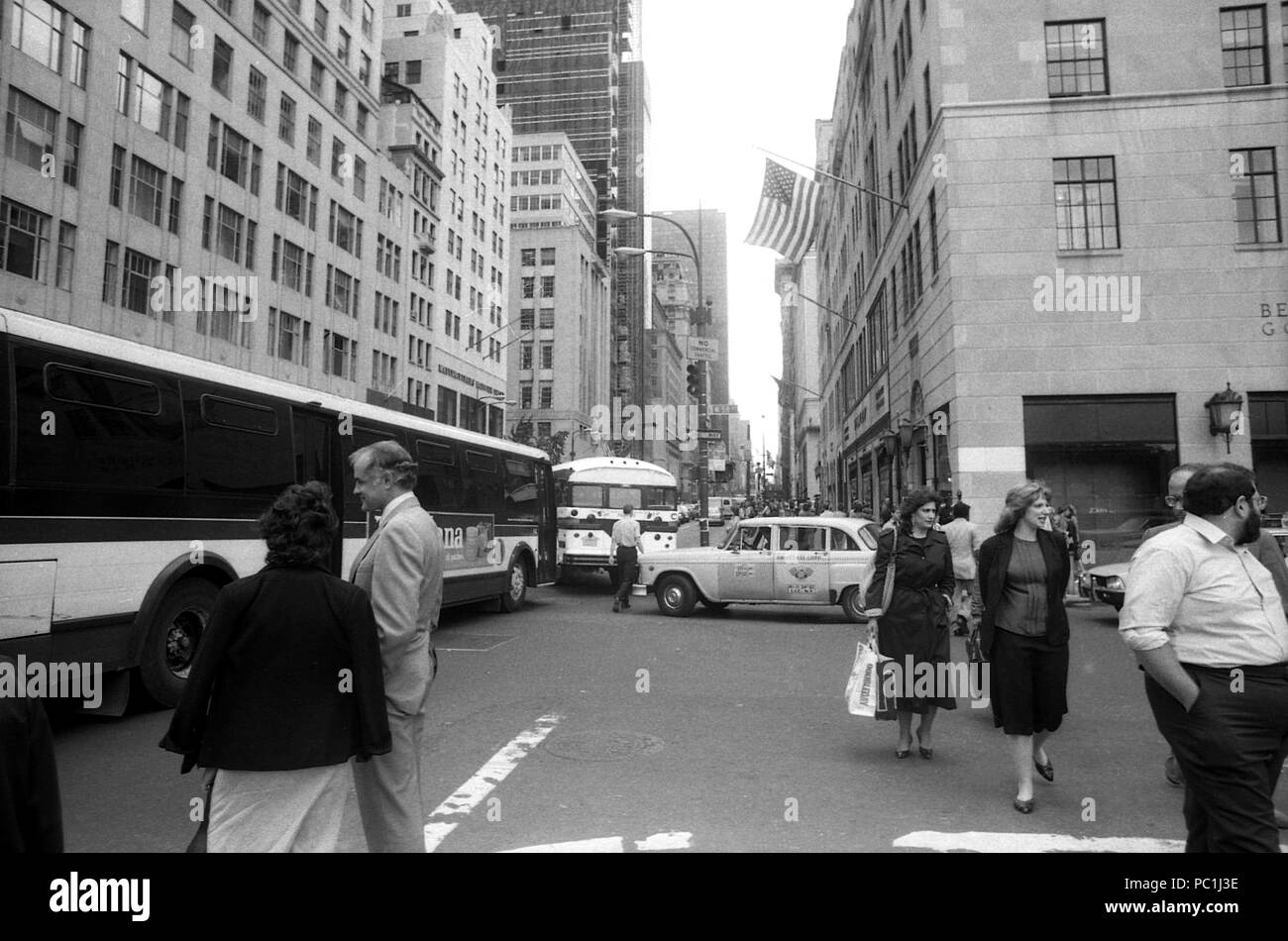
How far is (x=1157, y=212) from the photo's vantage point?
67.2 ft

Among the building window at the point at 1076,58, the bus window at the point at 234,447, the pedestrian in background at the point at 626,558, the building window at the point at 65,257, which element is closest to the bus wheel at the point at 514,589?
the pedestrian in background at the point at 626,558

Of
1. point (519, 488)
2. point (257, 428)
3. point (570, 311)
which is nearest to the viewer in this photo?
point (257, 428)

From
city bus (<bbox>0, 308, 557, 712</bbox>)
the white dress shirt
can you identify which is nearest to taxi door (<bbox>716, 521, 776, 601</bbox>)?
city bus (<bbox>0, 308, 557, 712</bbox>)

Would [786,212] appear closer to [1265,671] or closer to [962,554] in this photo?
[962,554]

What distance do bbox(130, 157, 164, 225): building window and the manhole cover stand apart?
33.0 meters

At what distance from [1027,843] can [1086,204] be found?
20675mm

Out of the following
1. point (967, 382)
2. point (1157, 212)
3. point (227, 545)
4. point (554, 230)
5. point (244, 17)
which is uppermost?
point (554, 230)

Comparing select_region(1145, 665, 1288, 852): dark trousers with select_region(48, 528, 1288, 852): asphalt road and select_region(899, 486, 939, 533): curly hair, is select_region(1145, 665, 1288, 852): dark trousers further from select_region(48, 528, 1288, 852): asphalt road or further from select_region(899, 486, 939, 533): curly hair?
select_region(899, 486, 939, 533): curly hair

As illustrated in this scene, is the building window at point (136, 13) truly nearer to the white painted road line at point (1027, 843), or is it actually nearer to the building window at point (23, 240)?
the building window at point (23, 240)

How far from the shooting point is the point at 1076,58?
2123 cm

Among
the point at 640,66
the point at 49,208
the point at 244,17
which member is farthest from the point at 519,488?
the point at 640,66

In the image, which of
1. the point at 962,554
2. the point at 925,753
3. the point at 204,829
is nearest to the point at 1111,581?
the point at 962,554

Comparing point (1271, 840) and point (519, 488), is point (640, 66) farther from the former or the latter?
point (1271, 840)

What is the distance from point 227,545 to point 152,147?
31136 millimetres
